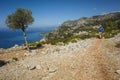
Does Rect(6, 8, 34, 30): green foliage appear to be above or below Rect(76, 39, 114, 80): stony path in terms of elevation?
above

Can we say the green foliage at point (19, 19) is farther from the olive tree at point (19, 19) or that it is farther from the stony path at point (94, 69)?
the stony path at point (94, 69)

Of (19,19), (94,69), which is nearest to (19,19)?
(19,19)

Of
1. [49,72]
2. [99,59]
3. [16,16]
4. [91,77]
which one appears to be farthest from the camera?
[16,16]

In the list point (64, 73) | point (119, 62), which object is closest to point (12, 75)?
point (64, 73)

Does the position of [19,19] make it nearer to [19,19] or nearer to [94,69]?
[19,19]

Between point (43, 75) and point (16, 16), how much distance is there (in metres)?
21.4

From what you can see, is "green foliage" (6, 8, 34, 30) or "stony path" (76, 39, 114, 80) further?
"green foliage" (6, 8, 34, 30)

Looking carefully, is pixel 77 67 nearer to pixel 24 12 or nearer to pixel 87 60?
pixel 87 60

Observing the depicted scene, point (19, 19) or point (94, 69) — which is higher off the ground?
point (19, 19)

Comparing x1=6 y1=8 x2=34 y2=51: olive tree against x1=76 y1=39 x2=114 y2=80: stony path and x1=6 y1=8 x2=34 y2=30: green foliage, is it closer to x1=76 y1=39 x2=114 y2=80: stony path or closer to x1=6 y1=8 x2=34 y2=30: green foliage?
x1=6 y1=8 x2=34 y2=30: green foliage

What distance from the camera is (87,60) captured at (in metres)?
15.9

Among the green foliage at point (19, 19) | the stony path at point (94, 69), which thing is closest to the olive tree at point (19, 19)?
the green foliage at point (19, 19)

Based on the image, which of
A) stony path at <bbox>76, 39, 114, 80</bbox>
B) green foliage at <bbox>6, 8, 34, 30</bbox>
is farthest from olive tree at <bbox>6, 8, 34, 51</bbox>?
stony path at <bbox>76, 39, 114, 80</bbox>

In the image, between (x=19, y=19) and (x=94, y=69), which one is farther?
(x=19, y=19)
